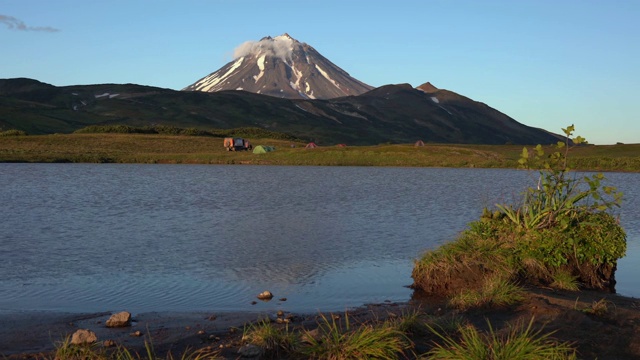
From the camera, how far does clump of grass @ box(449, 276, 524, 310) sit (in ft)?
42.5

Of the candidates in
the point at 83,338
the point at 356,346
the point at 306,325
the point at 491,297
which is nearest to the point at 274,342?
the point at 356,346

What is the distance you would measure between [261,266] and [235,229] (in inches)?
319

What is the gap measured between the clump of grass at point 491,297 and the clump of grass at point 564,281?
2.18m

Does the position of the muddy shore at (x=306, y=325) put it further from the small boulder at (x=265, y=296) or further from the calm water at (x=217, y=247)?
the small boulder at (x=265, y=296)

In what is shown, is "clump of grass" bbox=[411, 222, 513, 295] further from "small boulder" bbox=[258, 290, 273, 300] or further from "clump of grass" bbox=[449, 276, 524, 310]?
"small boulder" bbox=[258, 290, 273, 300]

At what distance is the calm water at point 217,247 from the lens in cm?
1508

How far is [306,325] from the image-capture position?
11844 millimetres

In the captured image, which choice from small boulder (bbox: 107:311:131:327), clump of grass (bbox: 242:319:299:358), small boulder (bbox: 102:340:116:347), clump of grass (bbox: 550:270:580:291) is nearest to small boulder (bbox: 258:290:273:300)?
small boulder (bbox: 107:311:131:327)

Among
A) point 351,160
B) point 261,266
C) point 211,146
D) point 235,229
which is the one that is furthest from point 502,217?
point 211,146

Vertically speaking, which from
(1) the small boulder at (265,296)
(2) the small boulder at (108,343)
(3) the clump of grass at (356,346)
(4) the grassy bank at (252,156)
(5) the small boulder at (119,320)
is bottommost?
(4) the grassy bank at (252,156)

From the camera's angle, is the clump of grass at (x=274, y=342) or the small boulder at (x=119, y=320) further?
the small boulder at (x=119, y=320)

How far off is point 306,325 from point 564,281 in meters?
6.86

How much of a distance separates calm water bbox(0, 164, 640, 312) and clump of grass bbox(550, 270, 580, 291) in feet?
4.62

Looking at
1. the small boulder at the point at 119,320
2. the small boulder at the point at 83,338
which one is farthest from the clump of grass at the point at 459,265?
the small boulder at the point at 83,338
